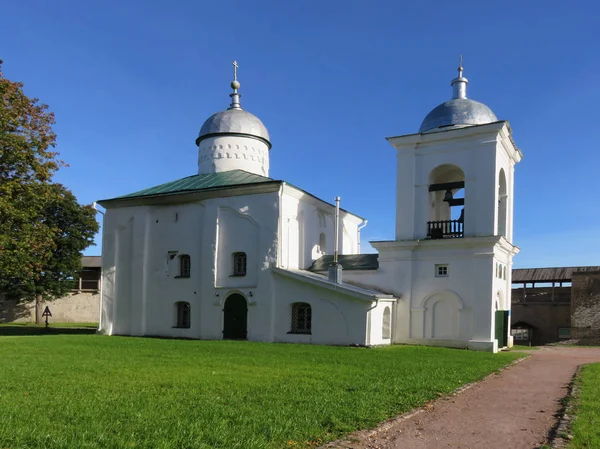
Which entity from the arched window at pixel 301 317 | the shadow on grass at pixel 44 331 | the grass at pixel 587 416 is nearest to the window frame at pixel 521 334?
the arched window at pixel 301 317

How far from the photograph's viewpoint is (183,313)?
23.9 meters

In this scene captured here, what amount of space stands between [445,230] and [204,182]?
35.1 feet

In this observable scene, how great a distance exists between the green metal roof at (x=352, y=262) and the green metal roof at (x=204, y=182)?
13.6 ft

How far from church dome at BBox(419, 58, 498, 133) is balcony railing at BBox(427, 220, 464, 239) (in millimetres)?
3682

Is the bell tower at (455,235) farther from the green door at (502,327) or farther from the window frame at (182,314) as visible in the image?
the window frame at (182,314)

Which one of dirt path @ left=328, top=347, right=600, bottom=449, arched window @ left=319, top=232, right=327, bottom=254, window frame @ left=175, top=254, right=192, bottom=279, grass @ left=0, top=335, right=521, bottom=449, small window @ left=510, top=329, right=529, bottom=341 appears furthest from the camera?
small window @ left=510, top=329, right=529, bottom=341

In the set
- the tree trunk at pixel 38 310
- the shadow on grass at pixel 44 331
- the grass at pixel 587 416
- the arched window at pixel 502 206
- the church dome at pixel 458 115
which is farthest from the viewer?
the tree trunk at pixel 38 310

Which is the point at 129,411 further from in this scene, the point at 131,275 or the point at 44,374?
the point at 131,275

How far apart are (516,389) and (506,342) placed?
12171 millimetres

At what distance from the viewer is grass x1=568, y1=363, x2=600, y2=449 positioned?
588 centimetres

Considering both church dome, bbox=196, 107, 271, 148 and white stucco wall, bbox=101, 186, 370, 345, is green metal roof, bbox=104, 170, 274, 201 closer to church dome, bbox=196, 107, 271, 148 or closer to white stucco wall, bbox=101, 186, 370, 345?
white stucco wall, bbox=101, 186, 370, 345

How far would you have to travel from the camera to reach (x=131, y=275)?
81.5 feet

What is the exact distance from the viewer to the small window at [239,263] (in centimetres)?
2275

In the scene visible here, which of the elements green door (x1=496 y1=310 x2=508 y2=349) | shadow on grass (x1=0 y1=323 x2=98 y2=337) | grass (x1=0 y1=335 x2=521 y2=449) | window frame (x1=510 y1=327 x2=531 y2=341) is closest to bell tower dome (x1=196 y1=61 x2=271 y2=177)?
shadow on grass (x1=0 y1=323 x2=98 y2=337)
